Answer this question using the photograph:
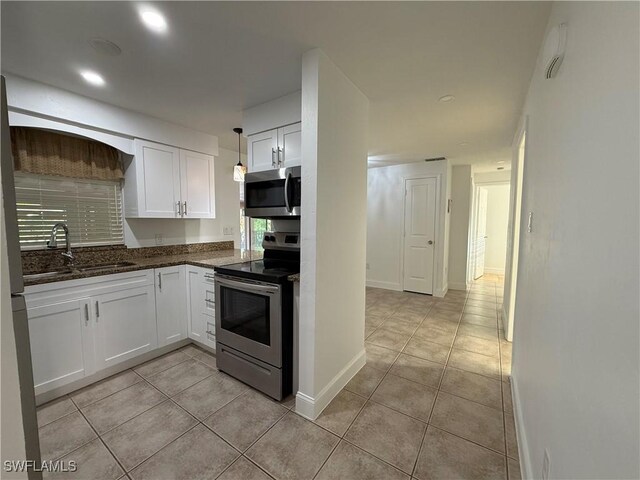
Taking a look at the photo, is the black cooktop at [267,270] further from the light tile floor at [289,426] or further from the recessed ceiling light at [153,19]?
the recessed ceiling light at [153,19]

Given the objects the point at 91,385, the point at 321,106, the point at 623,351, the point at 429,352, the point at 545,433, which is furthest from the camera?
the point at 429,352

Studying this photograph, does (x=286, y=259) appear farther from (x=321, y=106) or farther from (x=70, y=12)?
(x=70, y=12)

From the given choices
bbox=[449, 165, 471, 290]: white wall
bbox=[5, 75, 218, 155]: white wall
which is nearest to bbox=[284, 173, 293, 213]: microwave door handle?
bbox=[5, 75, 218, 155]: white wall

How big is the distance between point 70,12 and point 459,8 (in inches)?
79.2

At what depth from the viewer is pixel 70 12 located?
1378 mm

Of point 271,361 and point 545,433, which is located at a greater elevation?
point 545,433

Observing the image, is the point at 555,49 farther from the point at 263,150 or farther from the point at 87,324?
the point at 87,324

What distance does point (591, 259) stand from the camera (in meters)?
0.74

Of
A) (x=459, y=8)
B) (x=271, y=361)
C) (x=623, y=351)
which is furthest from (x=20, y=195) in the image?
(x=623, y=351)

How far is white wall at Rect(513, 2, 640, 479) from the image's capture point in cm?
56

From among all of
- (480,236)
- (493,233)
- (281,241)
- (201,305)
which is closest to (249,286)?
(281,241)

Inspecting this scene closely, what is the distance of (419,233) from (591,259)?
418cm

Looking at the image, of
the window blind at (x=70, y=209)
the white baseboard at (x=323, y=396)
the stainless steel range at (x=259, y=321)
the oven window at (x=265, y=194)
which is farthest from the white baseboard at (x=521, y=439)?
the window blind at (x=70, y=209)

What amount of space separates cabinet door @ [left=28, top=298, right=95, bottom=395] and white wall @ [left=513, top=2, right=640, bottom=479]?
294cm
